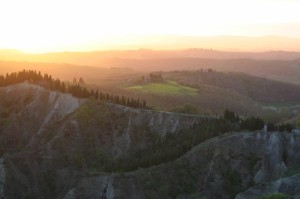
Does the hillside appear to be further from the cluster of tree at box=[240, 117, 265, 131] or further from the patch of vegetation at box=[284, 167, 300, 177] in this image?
the cluster of tree at box=[240, 117, 265, 131]

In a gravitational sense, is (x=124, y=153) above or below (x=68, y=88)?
below

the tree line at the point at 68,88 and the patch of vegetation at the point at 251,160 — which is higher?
the tree line at the point at 68,88

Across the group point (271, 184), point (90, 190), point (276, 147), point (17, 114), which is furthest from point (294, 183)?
point (17, 114)

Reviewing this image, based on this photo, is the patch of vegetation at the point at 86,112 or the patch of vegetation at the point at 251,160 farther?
the patch of vegetation at the point at 86,112

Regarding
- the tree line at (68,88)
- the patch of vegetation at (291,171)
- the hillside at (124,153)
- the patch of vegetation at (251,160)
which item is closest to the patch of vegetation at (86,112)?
the hillside at (124,153)

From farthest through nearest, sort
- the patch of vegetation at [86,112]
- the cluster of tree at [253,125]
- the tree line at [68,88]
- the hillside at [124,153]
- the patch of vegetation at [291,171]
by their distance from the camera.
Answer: the tree line at [68,88], the patch of vegetation at [86,112], the cluster of tree at [253,125], the hillside at [124,153], the patch of vegetation at [291,171]

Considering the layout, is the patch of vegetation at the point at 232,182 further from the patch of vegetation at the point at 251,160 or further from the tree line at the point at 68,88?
the tree line at the point at 68,88

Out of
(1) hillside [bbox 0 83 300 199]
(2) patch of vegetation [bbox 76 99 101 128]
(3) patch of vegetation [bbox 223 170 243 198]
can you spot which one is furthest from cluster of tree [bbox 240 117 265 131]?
(2) patch of vegetation [bbox 76 99 101 128]

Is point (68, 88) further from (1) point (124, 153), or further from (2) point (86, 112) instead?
(1) point (124, 153)

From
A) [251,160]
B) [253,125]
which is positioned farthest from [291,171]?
[253,125]
